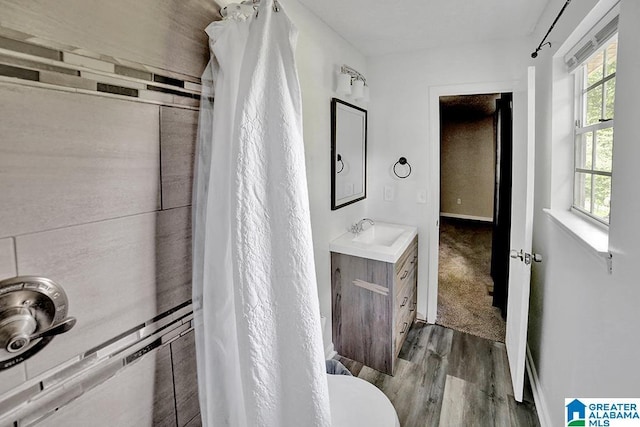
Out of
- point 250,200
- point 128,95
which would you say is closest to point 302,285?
point 250,200

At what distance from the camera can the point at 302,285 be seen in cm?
95

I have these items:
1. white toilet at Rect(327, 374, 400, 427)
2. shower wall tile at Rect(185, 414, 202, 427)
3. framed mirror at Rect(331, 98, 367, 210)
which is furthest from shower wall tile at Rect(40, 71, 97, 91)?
framed mirror at Rect(331, 98, 367, 210)

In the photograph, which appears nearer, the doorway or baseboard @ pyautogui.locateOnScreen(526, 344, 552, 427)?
baseboard @ pyautogui.locateOnScreen(526, 344, 552, 427)

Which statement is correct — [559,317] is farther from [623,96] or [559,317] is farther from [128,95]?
[128,95]

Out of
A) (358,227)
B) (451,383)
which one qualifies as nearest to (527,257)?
(451,383)

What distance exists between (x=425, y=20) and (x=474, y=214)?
5.42 metres

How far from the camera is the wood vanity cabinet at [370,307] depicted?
81.7 inches

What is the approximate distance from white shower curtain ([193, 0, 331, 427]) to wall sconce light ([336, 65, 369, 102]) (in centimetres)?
128

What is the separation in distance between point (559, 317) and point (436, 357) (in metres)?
1.01

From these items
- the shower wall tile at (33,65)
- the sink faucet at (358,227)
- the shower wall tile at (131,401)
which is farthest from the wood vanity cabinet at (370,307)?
the shower wall tile at (33,65)

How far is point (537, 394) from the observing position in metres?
1.87

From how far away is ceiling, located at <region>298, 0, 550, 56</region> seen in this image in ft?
6.03

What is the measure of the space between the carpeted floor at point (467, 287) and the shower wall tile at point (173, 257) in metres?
2.42

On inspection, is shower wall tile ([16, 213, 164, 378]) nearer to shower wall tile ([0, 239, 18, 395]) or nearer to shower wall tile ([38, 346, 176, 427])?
shower wall tile ([0, 239, 18, 395])
